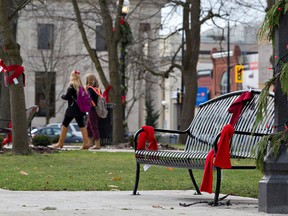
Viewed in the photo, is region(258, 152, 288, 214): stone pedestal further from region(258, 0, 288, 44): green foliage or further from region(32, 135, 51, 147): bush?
region(32, 135, 51, 147): bush

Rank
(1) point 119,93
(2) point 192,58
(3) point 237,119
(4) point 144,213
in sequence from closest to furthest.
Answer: (4) point 144,213 → (3) point 237,119 → (1) point 119,93 → (2) point 192,58

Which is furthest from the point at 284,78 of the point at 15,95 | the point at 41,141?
the point at 41,141

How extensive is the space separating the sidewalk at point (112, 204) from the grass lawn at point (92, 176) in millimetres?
806

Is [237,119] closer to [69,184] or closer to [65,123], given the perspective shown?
[69,184]

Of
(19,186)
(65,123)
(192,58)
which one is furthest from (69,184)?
(192,58)

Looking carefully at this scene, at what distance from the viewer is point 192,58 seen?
33.7m

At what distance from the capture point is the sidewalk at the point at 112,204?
8586 millimetres

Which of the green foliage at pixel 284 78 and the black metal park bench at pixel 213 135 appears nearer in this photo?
the green foliage at pixel 284 78

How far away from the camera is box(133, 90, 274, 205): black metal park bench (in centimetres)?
970

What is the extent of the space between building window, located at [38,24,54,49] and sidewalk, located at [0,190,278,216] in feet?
149

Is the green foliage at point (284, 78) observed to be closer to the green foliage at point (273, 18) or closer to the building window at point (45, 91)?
the green foliage at point (273, 18)

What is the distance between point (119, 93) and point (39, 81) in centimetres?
3092

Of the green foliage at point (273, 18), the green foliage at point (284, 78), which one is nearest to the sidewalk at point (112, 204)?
the green foliage at point (284, 78)

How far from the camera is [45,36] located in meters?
58.2
